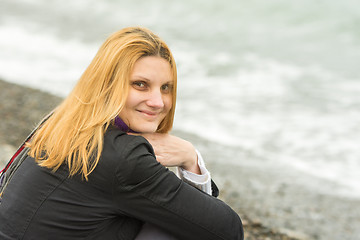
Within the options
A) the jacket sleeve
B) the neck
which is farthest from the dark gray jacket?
the neck

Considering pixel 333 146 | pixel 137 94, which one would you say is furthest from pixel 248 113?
pixel 137 94

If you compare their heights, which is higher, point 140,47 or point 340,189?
point 140,47

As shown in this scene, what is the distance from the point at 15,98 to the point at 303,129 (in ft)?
19.5

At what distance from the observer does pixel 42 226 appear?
1.91 metres

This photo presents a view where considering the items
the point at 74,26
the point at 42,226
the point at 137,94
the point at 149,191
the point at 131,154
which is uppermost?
the point at 137,94

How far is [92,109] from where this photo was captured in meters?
1.97

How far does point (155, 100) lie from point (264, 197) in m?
4.17

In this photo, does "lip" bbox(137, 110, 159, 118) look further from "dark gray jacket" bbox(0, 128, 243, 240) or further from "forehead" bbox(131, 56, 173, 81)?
"dark gray jacket" bbox(0, 128, 243, 240)

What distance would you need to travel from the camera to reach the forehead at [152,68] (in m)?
2.04

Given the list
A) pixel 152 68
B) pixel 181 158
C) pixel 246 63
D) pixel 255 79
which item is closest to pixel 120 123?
pixel 152 68

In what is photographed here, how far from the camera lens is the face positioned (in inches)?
81.4

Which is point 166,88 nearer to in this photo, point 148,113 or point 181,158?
point 148,113

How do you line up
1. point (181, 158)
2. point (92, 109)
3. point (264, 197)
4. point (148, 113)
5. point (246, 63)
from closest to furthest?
point (92, 109)
point (148, 113)
point (181, 158)
point (264, 197)
point (246, 63)

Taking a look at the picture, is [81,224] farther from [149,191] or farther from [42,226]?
[149,191]
